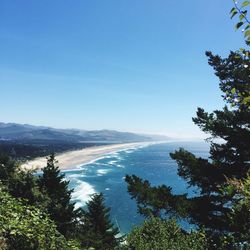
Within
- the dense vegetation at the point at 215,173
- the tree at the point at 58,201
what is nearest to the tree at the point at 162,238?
the dense vegetation at the point at 215,173

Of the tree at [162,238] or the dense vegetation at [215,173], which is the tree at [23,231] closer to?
the tree at [162,238]

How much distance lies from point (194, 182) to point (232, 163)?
273cm

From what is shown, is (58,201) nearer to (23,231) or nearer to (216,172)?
(216,172)

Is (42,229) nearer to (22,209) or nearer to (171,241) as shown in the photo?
(22,209)

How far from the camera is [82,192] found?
10775cm

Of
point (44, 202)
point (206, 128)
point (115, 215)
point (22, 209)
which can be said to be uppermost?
point (206, 128)

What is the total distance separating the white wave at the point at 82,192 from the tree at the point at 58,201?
54.4 metres

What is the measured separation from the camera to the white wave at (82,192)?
92688mm

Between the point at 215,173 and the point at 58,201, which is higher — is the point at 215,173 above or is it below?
above

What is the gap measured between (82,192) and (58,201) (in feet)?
251

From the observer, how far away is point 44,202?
2759 centimetres

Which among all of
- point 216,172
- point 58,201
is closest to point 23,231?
point 216,172

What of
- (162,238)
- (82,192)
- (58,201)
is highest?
(162,238)

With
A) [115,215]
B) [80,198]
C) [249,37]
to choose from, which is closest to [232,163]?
[249,37]
